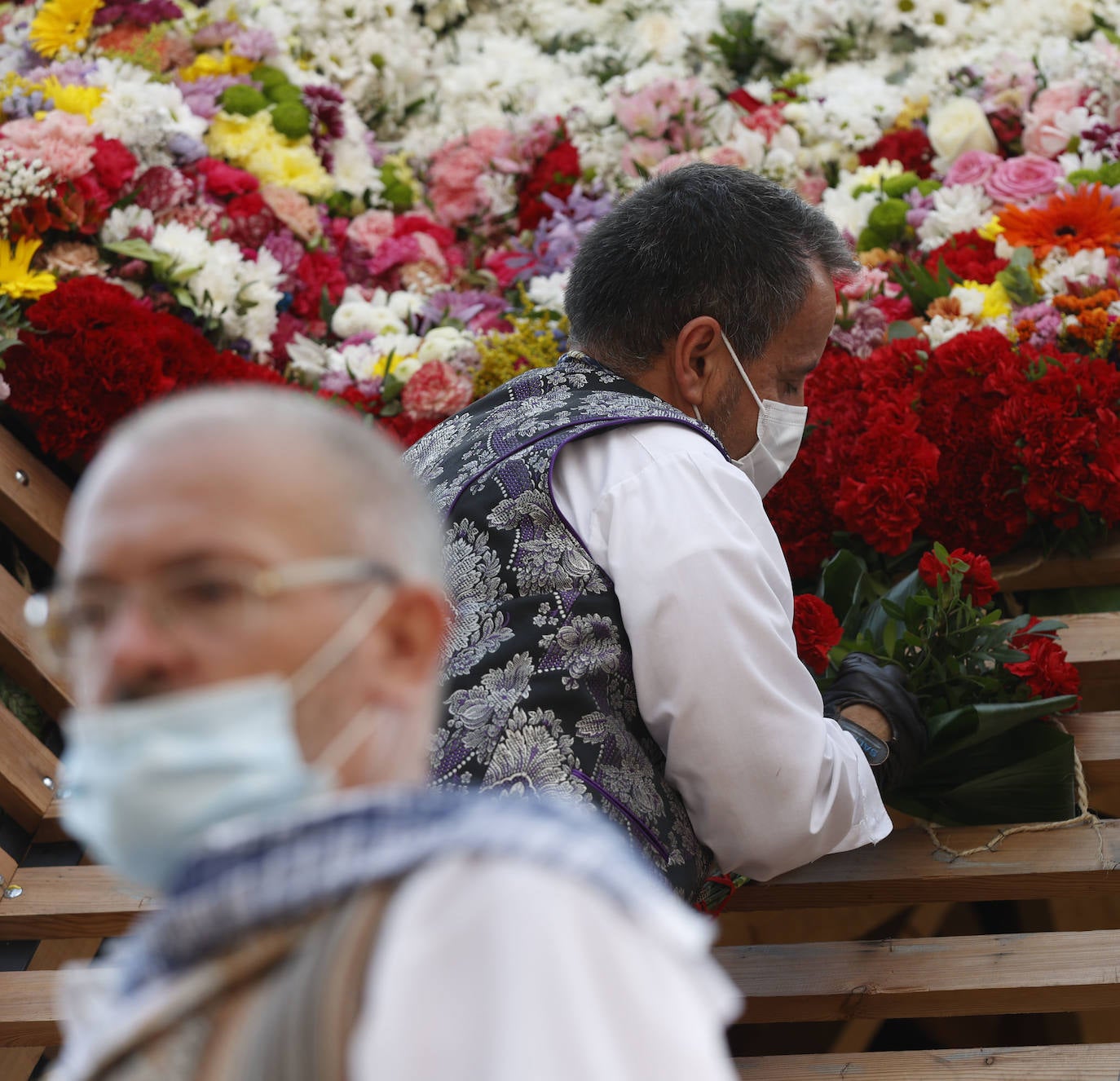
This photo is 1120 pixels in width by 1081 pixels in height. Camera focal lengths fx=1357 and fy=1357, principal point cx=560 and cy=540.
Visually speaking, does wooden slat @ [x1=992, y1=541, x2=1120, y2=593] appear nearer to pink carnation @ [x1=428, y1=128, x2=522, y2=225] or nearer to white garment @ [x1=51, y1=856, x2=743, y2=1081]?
pink carnation @ [x1=428, y1=128, x2=522, y2=225]

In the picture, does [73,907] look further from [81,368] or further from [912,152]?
[912,152]

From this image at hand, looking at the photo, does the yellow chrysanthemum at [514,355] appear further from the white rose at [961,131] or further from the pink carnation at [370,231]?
the white rose at [961,131]

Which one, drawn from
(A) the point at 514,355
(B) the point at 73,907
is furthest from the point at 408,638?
(A) the point at 514,355

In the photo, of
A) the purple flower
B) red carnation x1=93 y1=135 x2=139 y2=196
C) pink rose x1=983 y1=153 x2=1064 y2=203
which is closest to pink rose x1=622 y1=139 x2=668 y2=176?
pink rose x1=983 y1=153 x2=1064 y2=203

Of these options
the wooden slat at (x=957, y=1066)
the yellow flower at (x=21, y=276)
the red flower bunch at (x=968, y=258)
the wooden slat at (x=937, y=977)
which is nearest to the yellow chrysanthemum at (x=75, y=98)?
the yellow flower at (x=21, y=276)

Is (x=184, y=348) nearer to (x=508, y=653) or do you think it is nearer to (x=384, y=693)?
(x=508, y=653)

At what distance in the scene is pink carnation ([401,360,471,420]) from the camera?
3.37 meters

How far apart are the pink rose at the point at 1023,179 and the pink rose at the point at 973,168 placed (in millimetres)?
28

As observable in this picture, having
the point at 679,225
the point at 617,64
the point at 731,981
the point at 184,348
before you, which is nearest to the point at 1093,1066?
the point at 731,981

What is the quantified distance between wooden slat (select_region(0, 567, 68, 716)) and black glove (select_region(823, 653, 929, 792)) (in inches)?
65.5

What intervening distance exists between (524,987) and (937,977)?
176cm

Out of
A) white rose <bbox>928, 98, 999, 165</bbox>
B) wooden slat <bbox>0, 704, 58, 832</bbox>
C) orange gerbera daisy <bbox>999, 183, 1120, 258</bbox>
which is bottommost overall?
wooden slat <bbox>0, 704, 58, 832</bbox>

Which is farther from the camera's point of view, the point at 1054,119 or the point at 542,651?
the point at 1054,119

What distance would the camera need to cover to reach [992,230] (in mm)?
3582
